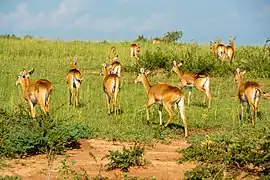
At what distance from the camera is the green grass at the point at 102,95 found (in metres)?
10.4

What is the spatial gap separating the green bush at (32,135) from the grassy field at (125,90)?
0.52 m

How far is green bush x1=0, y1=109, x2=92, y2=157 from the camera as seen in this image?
24.8 feet

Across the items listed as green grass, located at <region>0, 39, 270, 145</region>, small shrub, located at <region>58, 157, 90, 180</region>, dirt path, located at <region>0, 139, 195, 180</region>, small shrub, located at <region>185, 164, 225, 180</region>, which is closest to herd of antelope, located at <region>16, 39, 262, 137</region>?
green grass, located at <region>0, 39, 270, 145</region>

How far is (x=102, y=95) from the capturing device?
50.3ft

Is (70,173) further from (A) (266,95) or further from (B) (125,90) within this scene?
(A) (266,95)

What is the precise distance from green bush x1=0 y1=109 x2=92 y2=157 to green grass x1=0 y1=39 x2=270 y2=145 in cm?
60

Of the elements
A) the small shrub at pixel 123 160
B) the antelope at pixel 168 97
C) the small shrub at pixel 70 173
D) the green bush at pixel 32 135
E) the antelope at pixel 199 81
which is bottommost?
the small shrub at pixel 70 173

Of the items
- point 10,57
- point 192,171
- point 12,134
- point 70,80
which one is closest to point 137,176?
point 192,171

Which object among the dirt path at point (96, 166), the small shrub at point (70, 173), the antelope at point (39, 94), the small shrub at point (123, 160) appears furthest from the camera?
the antelope at point (39, 94)

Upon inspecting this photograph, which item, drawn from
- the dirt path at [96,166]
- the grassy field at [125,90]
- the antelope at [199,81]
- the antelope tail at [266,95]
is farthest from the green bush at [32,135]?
the antelope tail at [266,95]

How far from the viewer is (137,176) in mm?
6805

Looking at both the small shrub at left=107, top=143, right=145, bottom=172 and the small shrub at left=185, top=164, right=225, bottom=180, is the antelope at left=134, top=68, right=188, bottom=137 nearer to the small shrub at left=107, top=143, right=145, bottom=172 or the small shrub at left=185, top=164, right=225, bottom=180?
the small shrub at left=107, top=143, right=145, bottom=172

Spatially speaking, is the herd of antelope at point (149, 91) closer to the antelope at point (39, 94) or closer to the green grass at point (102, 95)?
the antelope at point (39, 94)

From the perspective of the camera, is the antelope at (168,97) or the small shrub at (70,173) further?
the antelope at (168,97)
